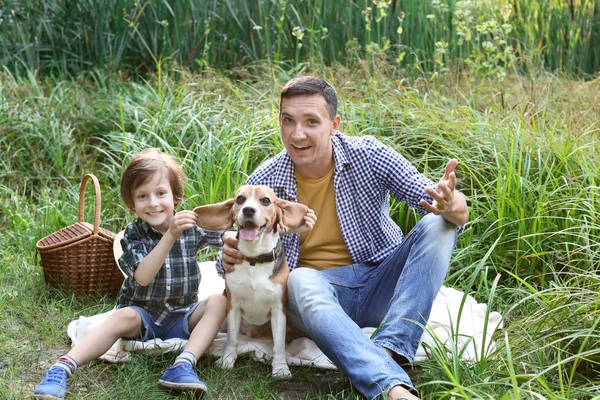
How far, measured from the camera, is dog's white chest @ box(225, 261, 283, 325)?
10.6 feet

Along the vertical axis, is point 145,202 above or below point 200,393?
above

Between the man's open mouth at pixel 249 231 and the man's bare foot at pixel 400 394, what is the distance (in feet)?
2.54

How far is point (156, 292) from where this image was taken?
11.3 feet

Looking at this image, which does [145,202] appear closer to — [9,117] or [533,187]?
[533,187]

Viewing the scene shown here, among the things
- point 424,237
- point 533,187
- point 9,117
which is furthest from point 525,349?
point 9,117

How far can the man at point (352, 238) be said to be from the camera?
308 centimetres

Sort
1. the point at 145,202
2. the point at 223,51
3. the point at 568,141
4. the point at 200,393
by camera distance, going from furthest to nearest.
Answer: the point at 223,51 < the point at 568,141 < the point at 145,202 < the point at 200,393

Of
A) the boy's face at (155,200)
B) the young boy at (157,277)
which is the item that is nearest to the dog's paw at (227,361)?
the young boy at (157,277)

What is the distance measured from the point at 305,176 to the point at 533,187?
1.46 m

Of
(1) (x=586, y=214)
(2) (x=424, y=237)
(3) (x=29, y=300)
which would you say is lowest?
(3) (x=29, y=300)

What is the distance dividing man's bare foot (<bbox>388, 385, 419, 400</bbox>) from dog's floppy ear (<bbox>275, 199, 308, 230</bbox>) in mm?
770

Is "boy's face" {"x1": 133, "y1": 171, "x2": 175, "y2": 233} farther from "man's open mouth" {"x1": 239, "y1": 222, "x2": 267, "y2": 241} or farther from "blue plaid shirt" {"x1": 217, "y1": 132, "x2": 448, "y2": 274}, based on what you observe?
"man's open mouth" {"x1": 239, "y1": 222, "x2": 267, "y2": 241}

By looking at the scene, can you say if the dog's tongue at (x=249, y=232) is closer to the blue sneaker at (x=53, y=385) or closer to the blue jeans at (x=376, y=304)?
the blue jeans at (x=376, y=304)

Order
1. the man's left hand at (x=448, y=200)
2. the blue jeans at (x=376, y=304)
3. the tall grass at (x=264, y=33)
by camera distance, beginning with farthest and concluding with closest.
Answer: the tall grass at (x=264, y=33) < the man's left hand at (x=448, y=200) < the blue jeans at (x=376, y=304)
